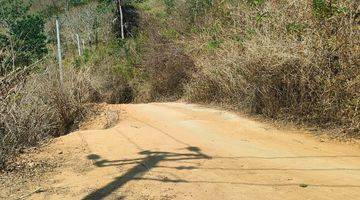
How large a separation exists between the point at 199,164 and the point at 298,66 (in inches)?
157

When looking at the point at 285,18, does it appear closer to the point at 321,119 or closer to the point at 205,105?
the point at 321,119

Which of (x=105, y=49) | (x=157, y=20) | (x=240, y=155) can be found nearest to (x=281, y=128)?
(x=240, y=155)

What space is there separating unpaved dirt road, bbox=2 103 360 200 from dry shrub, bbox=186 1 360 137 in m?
0.72

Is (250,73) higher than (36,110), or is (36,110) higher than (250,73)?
(250,73)

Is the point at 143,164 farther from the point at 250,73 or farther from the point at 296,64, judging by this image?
the point at 250,73

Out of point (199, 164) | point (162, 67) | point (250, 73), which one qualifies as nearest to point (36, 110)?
point (199, 164)

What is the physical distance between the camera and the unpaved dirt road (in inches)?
242

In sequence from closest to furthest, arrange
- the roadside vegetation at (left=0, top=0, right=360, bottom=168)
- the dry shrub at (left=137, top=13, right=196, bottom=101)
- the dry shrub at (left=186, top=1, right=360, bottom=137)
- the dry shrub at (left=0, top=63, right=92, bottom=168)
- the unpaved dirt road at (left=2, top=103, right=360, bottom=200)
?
the unpaved dirt road at (left=2, top=103, right=360, bottom=200) < the dry shrub at (left=0, top=63, right=92, bottom=168) < the roadside vegetation at (left=0, top=0, right=360, bottom=168) < the dry shrub at (left=186, top=1, right=360, bottom=137) < the dry shrub at (left=137, top=13, right=196, bottom=101)

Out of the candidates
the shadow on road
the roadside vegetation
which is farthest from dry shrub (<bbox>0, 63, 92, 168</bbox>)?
the shadow on road

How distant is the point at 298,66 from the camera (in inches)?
408

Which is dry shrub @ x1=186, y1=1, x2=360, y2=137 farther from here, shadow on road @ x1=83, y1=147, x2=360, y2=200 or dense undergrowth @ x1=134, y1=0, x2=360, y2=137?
shadow on road @ x1=83, y1=147, x2=360, y2=200

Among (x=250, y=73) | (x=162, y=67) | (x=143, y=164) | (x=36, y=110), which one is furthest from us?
(x=162, y=67)

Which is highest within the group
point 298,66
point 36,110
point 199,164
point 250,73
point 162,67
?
point 162,67

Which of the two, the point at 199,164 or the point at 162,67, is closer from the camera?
the point at 199,164
